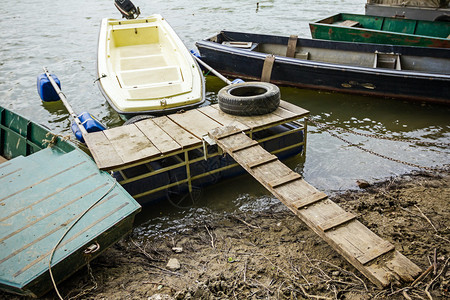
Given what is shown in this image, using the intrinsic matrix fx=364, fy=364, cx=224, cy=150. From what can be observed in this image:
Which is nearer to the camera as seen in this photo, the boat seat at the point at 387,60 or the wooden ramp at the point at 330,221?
the wooden ramp at the point at 330,221

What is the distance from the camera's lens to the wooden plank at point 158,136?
5.30 m

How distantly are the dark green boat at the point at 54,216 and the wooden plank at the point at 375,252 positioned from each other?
255 cm

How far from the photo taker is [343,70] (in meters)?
9.01

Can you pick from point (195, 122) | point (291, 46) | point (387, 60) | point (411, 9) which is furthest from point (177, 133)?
point (411, 9)

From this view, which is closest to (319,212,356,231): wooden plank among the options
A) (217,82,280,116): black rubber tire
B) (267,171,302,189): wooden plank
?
(267,171,302,189): wooden plank

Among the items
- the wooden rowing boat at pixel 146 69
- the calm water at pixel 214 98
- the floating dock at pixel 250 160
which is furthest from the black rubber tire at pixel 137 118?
the calm water at pixel 214 98

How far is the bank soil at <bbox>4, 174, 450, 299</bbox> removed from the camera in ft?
12.1

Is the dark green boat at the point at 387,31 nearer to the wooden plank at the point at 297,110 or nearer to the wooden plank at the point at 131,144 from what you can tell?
the wooden plank at the point at 297,110

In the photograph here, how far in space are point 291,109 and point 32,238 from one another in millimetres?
4317

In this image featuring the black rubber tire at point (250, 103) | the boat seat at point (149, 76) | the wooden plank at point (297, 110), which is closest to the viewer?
the black rubber tire at point (250, 103)

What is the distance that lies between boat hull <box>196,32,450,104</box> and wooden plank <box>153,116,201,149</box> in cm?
465

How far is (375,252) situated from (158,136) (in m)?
3.53

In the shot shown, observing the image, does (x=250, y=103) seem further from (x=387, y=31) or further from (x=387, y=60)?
(x=387, y=31)

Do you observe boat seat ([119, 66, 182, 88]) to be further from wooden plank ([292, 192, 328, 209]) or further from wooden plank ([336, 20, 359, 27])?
wooden plank ([336, 20, 359, 27])
